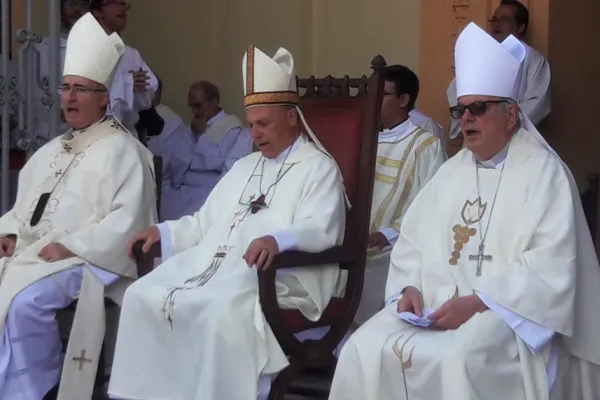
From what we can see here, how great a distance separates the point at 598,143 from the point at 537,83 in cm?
97

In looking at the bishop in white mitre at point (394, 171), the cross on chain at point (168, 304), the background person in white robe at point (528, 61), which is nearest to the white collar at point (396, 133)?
the bishop in white mitre at point (394, 171)

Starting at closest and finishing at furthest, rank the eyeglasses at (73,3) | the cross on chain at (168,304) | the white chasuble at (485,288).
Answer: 1. the white chasuble at (485,288)
2. the cross on chain at (168,304)
3. the eyeglasses at (73,3)

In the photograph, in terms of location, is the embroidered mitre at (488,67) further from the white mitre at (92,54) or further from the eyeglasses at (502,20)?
the eyeglasses at (502,20)

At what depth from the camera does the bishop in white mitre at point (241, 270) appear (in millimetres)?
4926

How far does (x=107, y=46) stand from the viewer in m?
6.02

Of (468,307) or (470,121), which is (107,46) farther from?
(468,307)

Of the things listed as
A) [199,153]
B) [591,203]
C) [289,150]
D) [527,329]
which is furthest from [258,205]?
[199,153]

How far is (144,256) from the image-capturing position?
548cm

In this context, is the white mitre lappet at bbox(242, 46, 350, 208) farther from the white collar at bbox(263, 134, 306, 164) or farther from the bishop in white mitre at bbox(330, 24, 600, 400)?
the bishop in white mitre at bbox(330, 24, 600, 400)

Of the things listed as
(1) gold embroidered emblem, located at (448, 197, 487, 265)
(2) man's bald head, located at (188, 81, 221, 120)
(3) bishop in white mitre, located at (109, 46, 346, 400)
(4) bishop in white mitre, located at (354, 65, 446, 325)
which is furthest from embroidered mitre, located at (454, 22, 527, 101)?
(2) man's bald head, located at (188, 81, 221, 120)

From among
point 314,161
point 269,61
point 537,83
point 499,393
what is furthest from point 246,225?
point 537,83

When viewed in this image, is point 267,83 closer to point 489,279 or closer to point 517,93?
point 517,93

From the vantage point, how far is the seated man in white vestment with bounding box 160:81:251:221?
8828mm

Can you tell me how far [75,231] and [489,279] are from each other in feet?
7.26
